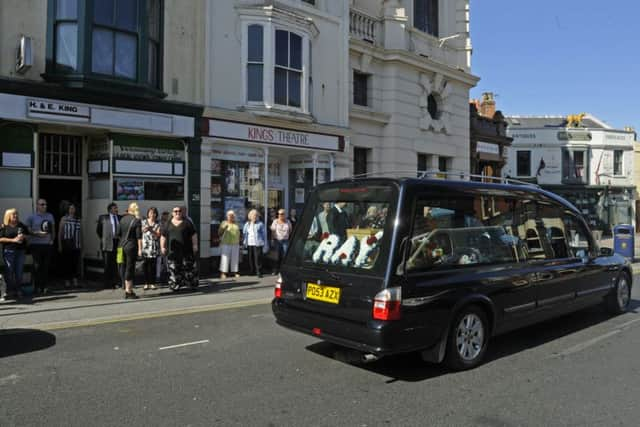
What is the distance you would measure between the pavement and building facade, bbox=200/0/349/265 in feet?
9.74

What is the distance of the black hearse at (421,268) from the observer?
513cm

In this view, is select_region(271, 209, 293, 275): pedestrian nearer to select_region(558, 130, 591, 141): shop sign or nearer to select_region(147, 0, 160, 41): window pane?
select_region(147, 0, 160, 41): window pane

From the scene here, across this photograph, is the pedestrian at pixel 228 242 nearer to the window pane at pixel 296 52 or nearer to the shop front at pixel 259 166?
the shop front at pixel 259 166

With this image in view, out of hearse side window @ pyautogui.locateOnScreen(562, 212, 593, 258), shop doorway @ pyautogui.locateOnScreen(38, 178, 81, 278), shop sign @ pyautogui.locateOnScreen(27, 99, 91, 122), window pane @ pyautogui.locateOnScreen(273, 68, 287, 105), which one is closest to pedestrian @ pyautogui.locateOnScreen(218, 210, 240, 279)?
shop doorway @ pyautogui.locateOnScreen(38, 178, 81, 278)

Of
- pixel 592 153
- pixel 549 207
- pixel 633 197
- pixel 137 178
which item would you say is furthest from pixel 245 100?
pixel 633 197

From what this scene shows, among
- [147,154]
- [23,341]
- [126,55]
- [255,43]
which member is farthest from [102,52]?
[23,341]

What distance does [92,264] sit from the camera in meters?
12.5

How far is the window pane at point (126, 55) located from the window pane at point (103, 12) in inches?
14.3

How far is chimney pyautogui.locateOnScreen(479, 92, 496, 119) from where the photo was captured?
25719 mm

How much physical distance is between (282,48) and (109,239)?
7.41 meters

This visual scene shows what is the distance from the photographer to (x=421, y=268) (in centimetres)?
529

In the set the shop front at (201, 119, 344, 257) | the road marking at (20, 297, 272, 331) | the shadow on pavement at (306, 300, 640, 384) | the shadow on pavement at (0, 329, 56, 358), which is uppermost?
the shop front at (201, 119, 344, 257)

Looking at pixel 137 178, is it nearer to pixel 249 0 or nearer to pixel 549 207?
pixel 249 0

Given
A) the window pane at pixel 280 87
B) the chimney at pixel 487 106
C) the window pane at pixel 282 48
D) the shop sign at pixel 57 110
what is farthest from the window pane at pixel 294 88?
the chimney at pixel 487 106
